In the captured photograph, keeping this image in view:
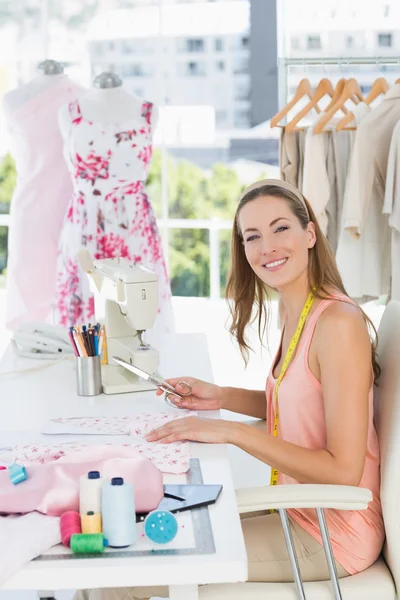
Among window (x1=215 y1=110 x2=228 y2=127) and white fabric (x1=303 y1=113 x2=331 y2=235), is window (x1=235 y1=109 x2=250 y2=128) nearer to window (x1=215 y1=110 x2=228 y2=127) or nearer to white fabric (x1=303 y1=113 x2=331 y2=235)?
window (x1=215 y1=110 x2=228 y2=127)

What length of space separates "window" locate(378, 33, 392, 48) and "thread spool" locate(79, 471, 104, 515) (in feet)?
16.9

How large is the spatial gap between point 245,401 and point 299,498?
24.5 inches

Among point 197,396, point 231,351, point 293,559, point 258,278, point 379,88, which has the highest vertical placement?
point 379,88

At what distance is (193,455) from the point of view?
5.77 feet

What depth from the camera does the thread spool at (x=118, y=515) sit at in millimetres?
1316

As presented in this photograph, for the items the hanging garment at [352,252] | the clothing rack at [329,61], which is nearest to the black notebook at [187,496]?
the hanging garment at [352,252]

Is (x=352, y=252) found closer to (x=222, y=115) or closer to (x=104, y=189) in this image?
(x=104, y=189)

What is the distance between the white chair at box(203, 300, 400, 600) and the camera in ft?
5.39

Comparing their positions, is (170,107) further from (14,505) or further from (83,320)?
(14,505)

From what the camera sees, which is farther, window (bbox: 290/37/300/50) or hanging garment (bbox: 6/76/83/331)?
window (bbox: 290/37/300/50)

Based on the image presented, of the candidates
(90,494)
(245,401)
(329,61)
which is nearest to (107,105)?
(329,61)

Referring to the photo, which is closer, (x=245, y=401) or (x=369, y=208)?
(x=245, y=401)

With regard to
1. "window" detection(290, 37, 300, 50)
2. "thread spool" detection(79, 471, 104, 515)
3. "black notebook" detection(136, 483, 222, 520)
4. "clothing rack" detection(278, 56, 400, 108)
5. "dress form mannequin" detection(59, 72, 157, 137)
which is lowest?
"black notebook" detection(136, 483, 222, 520)

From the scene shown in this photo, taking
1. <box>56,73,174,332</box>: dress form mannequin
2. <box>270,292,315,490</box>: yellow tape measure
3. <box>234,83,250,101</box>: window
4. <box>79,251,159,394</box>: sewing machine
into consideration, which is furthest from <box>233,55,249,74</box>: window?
<box>270,292,315,490</box>: yellow tape measure
